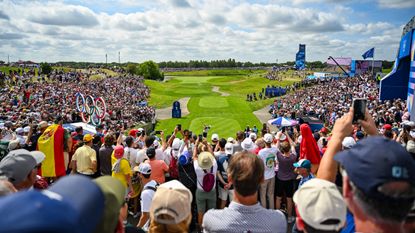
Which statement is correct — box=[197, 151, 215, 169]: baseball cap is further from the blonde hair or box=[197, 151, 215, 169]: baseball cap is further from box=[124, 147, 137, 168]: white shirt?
the blonde hair

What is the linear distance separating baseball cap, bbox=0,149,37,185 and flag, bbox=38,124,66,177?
382 centimetres

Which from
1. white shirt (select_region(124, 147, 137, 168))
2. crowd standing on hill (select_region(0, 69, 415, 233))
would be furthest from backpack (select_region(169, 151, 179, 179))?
white shirt (select_region(124, 147, 137, 168))

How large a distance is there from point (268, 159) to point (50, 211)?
6.64 metres

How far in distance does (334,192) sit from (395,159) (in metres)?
0.71

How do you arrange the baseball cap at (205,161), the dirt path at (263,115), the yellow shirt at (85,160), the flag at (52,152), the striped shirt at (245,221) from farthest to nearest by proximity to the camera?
the dirt path at (263,115) < the flag at (52,152) < the yellow shirt at (85,160) < the baseball cap at (205,161) < the striped shirt at (245,221)

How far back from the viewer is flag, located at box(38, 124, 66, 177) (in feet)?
24.0

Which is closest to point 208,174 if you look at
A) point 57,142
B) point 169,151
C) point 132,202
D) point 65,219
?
point 169,151

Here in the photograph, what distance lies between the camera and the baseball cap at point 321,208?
93.9 inches

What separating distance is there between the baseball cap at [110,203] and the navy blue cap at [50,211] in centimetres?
47

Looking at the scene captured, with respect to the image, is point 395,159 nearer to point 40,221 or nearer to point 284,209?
point 40,221

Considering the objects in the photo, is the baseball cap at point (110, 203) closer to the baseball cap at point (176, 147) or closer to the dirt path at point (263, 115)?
the baseball cap at point (176, 147)

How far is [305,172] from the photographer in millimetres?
5844

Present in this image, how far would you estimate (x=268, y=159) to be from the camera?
7473 millimetres

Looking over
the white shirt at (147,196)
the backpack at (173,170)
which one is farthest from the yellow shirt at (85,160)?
the white shirt at (147,196)
